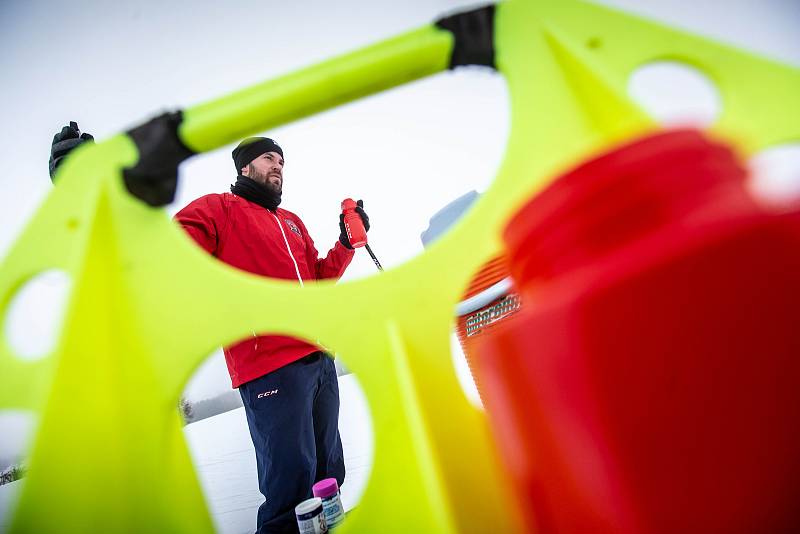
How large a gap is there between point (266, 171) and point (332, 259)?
435 mm

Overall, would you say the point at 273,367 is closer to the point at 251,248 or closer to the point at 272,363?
the point at 272,363

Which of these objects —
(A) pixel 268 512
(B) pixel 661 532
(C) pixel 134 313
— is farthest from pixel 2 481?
(B) pixel 661 532

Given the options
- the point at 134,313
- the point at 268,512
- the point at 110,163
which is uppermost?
the point at 110,163

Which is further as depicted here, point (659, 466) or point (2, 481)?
point (2, 481)

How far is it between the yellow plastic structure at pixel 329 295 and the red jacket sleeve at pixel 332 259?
3.32 feet

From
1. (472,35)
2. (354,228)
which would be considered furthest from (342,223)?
(472,35)

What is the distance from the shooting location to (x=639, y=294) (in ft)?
0.64

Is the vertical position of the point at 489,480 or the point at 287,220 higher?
the point at 287,220

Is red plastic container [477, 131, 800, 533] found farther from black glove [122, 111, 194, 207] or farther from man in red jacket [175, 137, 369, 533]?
man in red jacket [175, 137, 369, 533]

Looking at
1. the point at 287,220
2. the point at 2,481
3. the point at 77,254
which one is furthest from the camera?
the point at 2,481

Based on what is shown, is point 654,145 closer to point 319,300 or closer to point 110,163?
point 319,300

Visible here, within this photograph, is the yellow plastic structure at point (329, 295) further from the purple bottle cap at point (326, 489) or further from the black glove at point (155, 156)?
the purple bottle cap at point (326, 489)

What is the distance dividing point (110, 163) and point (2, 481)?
8.54m

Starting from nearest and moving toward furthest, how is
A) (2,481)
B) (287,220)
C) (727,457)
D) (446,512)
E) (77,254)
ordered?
(727,457), (446,512), (77,254), (287,220), (2,481)
